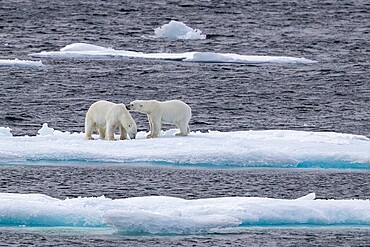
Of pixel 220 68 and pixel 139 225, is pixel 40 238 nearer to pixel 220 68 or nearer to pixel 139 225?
pixel 139 225

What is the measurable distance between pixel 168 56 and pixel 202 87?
18.7 feet

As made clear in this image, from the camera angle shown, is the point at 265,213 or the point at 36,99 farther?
the point at 36,99

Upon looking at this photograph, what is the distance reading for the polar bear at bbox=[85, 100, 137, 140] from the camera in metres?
14.9

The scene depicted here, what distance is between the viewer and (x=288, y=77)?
26.9m

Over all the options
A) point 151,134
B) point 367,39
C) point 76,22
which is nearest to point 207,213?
point 151,134

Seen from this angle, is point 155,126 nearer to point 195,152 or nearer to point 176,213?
point 195,152

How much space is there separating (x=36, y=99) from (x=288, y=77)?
22.7 feet

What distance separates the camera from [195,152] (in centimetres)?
1409

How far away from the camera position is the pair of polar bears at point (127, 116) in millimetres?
14883

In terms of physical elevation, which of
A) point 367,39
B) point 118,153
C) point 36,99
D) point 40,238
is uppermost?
point 367,39

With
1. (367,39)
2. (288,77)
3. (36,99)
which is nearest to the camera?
(36,99)

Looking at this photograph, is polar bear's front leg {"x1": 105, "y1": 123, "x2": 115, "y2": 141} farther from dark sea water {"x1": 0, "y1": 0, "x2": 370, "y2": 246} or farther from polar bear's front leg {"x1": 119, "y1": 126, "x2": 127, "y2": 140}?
dark sea water {"x1": 0, "y1": 0, "x2": 370, "y2": 246}

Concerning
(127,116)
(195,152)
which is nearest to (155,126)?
(127,116)

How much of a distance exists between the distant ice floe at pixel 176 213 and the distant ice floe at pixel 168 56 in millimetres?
18182
